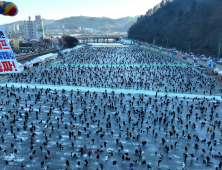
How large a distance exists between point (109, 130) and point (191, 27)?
76.8 metres

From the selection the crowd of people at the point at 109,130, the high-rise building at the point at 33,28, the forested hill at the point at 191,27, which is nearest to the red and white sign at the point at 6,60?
the crowd of people at the point at 109,130

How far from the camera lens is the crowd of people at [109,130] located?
13219mm

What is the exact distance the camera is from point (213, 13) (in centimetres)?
7744

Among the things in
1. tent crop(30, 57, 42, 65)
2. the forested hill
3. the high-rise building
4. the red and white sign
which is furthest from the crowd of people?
the high-rise building

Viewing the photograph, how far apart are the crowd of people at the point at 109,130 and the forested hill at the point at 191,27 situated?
4297 cm

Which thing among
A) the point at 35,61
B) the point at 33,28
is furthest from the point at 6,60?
the point at 33,28

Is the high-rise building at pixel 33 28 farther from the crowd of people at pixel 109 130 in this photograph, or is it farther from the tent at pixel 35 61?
the crowd of people at pixel 109 130

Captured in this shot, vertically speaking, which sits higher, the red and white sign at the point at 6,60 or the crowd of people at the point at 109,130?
the red and white sign at the point at 6,60

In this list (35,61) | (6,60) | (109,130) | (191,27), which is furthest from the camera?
(191,27)

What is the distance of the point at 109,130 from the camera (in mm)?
17359

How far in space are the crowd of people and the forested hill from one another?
141 ft

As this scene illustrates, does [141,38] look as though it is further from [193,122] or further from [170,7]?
[193,122]

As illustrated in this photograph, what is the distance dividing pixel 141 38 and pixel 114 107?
11241 centimetres

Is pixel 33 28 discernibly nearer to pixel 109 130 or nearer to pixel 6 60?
pixel 109 130
